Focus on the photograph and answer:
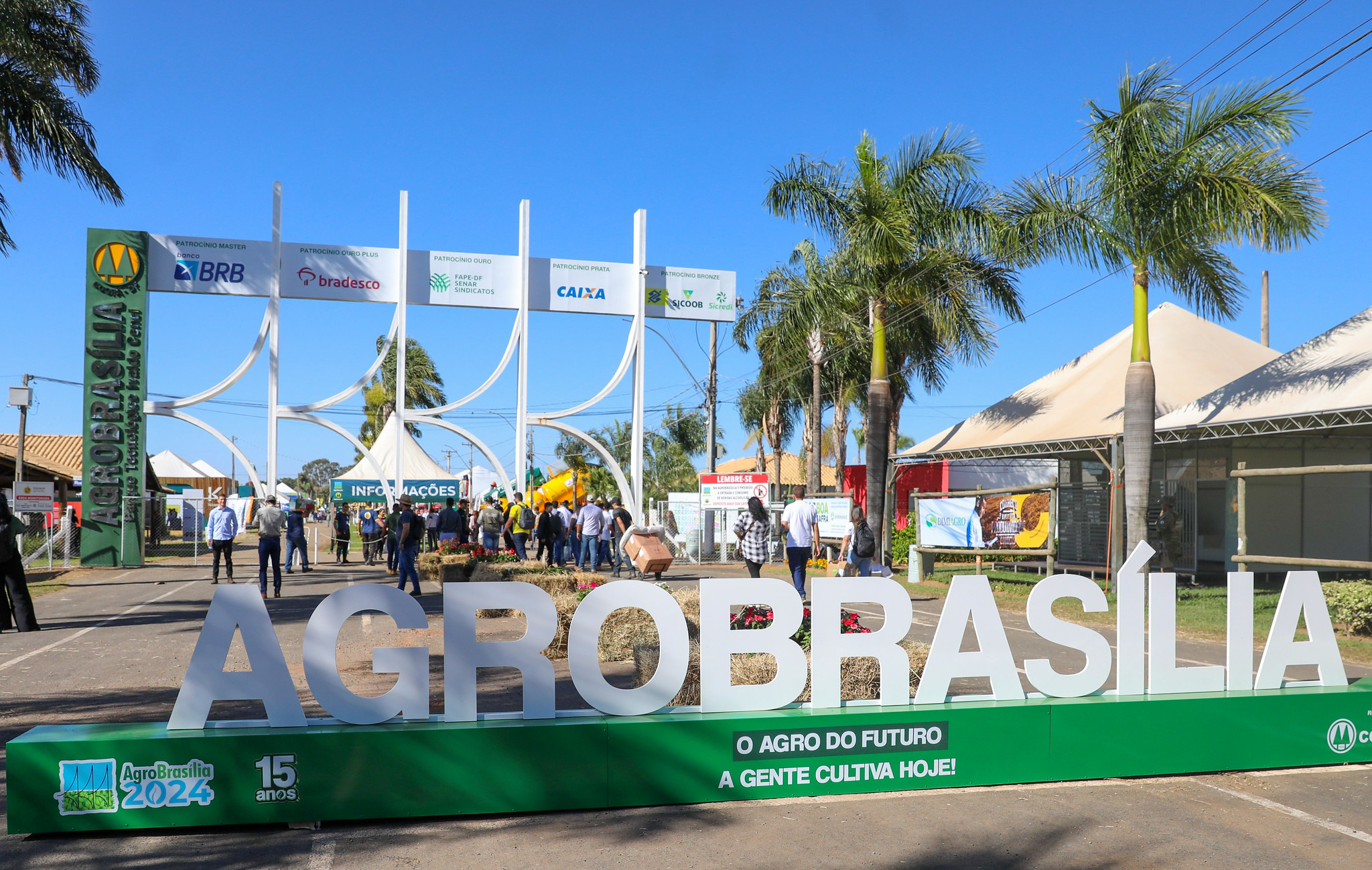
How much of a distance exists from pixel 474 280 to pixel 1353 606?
69.0ft

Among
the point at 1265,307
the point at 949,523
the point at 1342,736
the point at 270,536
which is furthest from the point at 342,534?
the point at 1265,307

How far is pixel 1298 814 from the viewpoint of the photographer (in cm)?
509

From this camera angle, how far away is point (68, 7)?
18156mm

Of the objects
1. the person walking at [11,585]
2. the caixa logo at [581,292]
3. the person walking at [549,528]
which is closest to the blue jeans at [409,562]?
the person walking at [11,585]

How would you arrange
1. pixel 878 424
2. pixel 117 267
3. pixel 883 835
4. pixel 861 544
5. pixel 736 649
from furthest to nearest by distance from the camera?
pixel 117 267 → pixel 878 424 → pixel 861 544 → pixel 736 649 → pixel 883 835

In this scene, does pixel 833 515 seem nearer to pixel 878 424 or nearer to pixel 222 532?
pixel 878 424

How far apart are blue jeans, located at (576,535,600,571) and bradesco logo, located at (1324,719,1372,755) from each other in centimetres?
1667

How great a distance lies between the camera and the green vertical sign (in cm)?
2392

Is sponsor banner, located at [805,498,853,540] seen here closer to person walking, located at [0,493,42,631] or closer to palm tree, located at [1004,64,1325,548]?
palm tree, located at [1004,64,1325,548]

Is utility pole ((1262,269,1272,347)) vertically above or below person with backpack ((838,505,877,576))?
above

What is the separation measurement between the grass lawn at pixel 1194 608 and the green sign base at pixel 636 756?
10.1 ft

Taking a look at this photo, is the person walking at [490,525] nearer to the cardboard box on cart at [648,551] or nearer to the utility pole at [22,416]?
the cardboard box on cart at [648,551]

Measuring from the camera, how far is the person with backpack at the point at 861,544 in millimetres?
14875

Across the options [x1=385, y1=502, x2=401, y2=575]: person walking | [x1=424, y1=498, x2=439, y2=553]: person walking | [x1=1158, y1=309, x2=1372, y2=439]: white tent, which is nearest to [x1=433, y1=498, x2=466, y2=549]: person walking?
[x1=385, y1=502, x2=401, y2=575]: person walking
